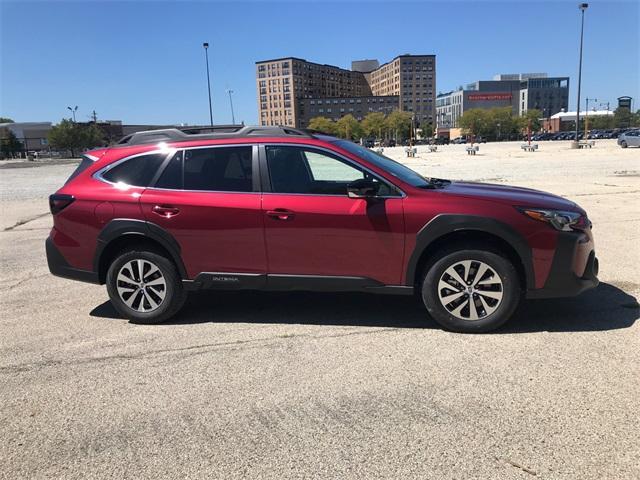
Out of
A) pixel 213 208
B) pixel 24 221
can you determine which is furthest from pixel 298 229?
pixel 24 221

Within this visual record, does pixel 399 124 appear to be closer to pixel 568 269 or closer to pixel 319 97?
pixel 319 97

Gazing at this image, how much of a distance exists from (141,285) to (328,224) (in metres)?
1.92

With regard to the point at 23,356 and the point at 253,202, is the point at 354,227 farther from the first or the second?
the point at 23,356

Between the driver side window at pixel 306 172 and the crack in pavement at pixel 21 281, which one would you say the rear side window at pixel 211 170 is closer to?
the driver side window at pixel 306 172

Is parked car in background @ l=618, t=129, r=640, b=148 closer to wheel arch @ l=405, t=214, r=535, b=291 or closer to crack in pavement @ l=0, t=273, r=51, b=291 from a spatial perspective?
wheel arch @ l=405, t=214, r=535, b=291

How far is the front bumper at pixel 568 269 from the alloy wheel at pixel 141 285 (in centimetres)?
333

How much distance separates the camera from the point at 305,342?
4.37 meters

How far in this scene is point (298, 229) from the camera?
14.6 feet

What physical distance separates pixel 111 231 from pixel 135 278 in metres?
0.49

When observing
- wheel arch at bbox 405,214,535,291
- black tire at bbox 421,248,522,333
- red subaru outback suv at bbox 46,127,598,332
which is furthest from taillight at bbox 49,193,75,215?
black tire at bbox 421,248,522,333

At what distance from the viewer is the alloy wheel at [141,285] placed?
4.81 metres

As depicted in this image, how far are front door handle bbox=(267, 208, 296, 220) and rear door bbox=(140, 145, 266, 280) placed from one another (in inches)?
4.2

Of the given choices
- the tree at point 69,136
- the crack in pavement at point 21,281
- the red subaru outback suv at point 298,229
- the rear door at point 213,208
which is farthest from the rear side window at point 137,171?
the tree at point 69,136

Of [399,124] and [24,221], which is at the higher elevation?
[399,124]
